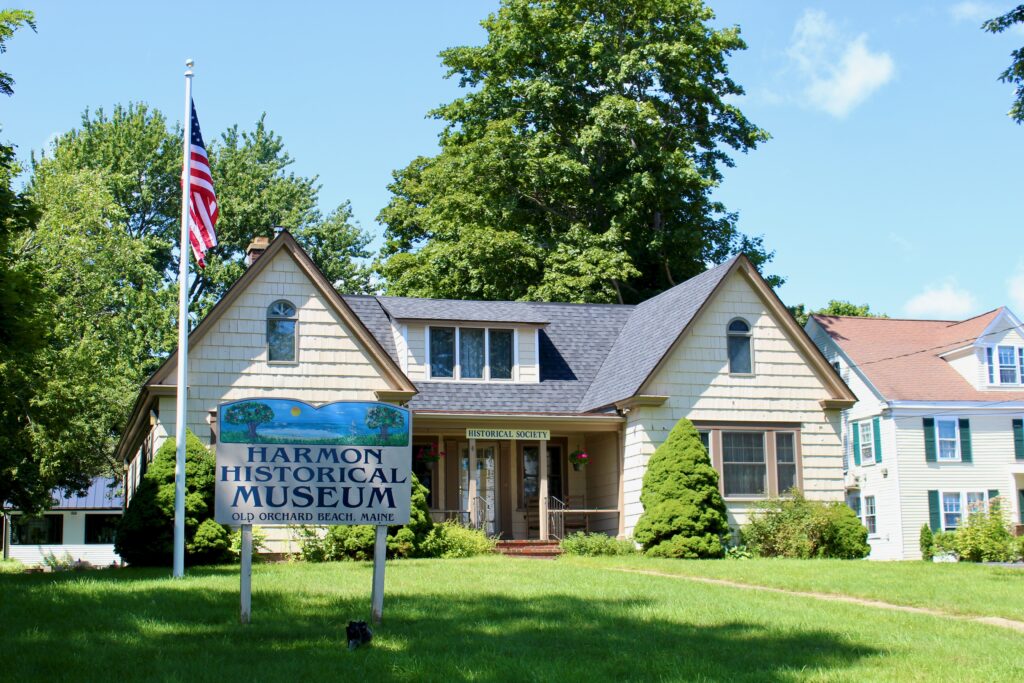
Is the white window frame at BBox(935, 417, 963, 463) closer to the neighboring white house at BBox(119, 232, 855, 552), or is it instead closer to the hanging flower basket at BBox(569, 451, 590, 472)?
the neighboring white house at BBox(119, 232, 855, 552)

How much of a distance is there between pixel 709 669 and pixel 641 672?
55cm

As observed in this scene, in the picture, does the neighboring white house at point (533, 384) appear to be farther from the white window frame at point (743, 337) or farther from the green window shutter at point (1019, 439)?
the green window shutter at point (1019, 439)

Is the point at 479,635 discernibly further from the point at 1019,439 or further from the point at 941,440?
the point at 1019,439

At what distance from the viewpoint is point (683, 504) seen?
23.5 metres

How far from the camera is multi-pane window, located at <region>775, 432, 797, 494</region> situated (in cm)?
2564

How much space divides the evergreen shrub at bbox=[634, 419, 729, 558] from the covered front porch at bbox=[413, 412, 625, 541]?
1776 mm

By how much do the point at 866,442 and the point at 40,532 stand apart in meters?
35.7

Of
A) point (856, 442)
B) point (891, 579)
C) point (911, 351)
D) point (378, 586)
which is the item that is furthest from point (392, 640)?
Result: point (911, 351)

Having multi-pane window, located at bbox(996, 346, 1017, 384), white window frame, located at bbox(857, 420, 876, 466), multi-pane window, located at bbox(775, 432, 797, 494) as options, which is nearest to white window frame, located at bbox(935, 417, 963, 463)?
white window frame, located at bbox(857, 420, 876, 466)

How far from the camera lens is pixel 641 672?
29.7 ft

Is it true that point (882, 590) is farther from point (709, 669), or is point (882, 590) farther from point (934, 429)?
point (934, 429)

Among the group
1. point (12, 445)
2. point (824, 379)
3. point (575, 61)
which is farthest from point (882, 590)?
point (575, 61)

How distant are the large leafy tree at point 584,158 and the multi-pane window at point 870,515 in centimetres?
992

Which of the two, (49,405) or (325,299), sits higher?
(325,299)
